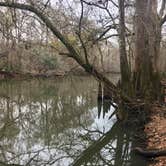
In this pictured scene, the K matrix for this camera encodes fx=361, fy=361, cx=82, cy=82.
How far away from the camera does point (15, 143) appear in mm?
9797

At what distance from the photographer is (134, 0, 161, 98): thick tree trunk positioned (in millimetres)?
12461

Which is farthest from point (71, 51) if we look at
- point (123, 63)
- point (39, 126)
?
point (39, 126)

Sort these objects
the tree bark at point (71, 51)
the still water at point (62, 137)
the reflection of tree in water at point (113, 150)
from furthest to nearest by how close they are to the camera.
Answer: the tree bark at point (71, 51)
the still water at point (62, 137)
the reflection of tree in water at point (113, 150)

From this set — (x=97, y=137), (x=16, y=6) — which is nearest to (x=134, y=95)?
(x=97, y=137)

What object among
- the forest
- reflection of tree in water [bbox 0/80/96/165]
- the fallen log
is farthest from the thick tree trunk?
the fallen log

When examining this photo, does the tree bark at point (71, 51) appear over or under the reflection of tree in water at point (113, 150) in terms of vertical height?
over

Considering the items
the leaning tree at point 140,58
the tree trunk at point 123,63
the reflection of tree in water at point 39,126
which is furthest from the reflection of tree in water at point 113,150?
the tree trunk at point 123,63

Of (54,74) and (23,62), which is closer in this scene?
(23,62)

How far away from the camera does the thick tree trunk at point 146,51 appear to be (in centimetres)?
1246

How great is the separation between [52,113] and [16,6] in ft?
24.7

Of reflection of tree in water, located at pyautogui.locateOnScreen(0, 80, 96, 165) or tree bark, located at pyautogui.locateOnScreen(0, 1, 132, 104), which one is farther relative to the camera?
reflection of tree in water, located at pyautogui.locateOnScreen(0, 80, 96, 165)

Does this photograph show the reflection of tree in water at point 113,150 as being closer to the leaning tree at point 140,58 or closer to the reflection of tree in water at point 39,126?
the reflection of tree in water at point 39,126

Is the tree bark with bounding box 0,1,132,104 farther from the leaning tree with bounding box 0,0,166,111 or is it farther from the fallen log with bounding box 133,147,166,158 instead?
the fallen log with bounding box 133,147,166,158

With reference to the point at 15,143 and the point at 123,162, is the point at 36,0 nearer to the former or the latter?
the point at 15,143
